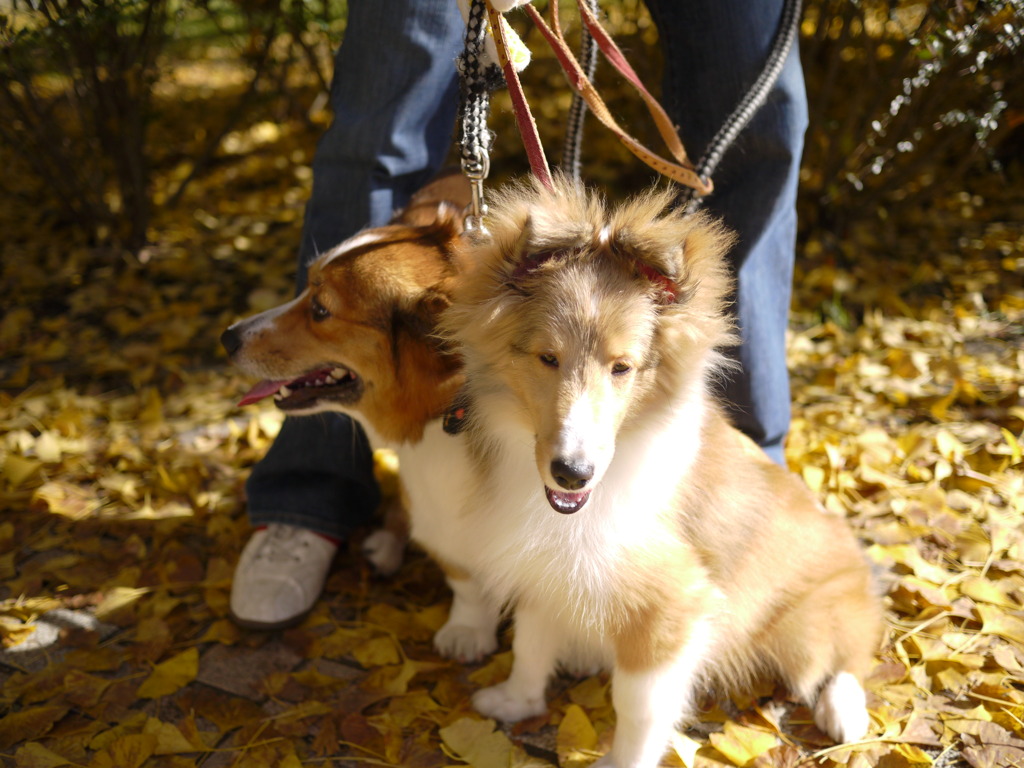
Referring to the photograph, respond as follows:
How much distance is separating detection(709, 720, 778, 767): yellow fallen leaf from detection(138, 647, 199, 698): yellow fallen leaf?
1465 millimetres

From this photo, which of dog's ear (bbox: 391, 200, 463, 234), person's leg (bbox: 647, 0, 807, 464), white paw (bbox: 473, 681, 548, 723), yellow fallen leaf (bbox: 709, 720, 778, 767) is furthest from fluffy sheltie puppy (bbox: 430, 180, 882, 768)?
person's leg (bbox: 647, 0, 807, 464)

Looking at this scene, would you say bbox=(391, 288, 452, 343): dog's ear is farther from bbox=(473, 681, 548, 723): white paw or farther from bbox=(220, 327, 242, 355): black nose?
bbox=(473, 681, 548, 723): white paw

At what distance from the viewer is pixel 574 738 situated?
7.32 feet

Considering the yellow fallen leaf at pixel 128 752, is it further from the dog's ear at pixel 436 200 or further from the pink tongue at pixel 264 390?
the dog's ear at pixel 436 200

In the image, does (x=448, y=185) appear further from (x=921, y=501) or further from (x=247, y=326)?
(x=921, y=501)

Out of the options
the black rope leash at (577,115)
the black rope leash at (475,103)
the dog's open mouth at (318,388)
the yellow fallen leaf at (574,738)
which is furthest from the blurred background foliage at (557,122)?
the yellow fallen leaf at (574,738)

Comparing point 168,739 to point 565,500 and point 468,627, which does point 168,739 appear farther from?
point 565,500

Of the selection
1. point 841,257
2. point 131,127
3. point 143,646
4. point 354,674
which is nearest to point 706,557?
point 354,674

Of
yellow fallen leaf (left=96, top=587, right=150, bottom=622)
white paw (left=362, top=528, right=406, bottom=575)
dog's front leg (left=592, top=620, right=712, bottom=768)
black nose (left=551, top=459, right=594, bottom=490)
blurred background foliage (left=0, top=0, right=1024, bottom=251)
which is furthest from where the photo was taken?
blurred background foliage (left=0, top=0, right=1024, bottom=251)

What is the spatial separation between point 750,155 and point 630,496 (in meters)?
1.28

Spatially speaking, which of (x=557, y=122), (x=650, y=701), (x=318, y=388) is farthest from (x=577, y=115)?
(x=557, y=122)

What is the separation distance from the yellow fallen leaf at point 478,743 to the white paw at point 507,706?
5cm

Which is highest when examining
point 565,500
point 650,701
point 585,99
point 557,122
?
point 585,99

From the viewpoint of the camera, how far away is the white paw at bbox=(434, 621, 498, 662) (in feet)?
8.32
